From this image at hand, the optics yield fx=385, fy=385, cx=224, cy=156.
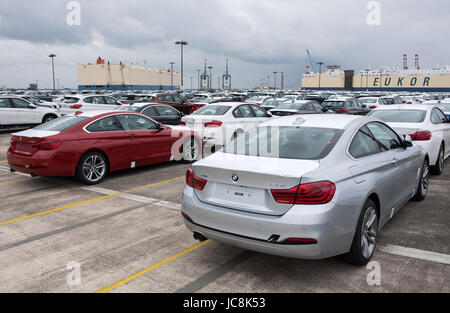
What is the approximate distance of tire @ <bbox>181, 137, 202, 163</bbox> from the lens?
1038cm

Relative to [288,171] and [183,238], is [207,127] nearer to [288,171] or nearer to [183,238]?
[183,238]

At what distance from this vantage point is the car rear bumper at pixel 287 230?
3.42m

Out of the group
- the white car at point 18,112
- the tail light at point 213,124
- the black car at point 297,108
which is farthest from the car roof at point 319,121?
the white car at point 18,112

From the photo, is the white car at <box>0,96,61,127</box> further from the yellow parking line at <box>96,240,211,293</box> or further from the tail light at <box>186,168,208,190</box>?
the tail light at <box>186,168,208,190</box>

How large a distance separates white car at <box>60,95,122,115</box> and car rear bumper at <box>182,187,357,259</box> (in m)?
17.3

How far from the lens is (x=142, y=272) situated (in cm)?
402

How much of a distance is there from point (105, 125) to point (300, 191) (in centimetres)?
609

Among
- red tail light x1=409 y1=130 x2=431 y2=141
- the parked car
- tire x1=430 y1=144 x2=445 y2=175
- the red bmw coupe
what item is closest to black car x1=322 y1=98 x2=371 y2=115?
tire x1=430 y1=144 x2=445 y2=175

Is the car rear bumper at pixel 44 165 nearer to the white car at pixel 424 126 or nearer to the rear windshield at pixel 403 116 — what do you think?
the white car at pixel 424 126

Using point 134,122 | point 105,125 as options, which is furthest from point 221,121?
point 105,125

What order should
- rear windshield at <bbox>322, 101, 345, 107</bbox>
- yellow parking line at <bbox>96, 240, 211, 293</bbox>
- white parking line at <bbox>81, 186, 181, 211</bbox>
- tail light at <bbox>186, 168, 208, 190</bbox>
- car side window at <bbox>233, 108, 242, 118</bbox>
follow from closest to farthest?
yellow parking line at <bbox>96, 240, 211, 293</bbox> < tail light at <bbox>186, 168, 208, 190</bbox> < white parking line at <bbox>81, 186, 181, 211</bbox> < car side window at <bbox>233, 108, 242, 118</bbox> < rear windshield at <bbox>322, 101, 345, 107</bbox>

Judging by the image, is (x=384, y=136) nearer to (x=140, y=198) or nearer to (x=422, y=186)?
(x=422, y=186)

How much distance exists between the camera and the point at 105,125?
27.8 ft
